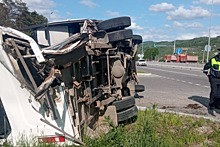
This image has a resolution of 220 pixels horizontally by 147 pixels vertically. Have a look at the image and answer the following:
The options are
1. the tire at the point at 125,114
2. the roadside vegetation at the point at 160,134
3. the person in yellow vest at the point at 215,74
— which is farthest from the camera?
the person in yellow vest at the point at 215,74

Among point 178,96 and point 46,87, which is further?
point 178,96

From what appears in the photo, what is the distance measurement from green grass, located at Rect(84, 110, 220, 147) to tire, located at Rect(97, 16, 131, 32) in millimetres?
1789

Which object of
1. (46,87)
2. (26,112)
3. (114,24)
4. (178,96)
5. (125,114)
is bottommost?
(178,96)

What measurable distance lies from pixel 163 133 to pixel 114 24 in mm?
2200

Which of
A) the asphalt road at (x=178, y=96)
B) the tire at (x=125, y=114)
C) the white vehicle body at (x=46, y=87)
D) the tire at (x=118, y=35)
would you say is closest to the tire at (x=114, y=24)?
the tire at (x=118, y=35)

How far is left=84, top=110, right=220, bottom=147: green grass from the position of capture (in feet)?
14.0

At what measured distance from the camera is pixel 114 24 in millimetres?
5504

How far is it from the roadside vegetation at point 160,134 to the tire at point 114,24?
1787 mm

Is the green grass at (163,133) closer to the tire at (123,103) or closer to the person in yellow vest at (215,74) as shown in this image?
the tire at (123,103)

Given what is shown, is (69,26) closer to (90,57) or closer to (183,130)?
(90,57)

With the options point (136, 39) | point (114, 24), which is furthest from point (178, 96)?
point (114, 24)

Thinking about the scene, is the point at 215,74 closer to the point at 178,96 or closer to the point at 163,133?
the point at 163,133

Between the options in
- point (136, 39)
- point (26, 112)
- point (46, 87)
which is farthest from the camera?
point (136, 39)

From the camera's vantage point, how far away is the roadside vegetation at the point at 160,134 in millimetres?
4223
